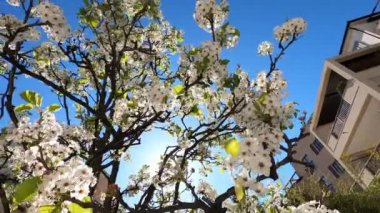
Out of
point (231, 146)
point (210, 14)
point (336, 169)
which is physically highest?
point (336, 169)

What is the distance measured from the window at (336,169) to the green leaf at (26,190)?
29.7 meters

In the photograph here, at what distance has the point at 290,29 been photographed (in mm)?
9578

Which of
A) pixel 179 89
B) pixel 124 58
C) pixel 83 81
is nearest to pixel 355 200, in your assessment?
pixel 124 58

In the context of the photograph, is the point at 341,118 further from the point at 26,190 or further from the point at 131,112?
the point at 26,190

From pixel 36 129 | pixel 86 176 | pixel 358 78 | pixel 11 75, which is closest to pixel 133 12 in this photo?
pixel 11 75

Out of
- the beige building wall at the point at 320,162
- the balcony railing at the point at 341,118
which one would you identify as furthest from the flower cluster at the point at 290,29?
the beige building wall at the point at 320,162

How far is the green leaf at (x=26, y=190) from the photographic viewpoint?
380 cm

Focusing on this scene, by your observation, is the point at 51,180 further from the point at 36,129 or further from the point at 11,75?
the point at 11,75

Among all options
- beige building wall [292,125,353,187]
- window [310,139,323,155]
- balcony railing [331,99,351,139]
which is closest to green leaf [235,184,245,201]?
balcony railing [331,99,351,139]

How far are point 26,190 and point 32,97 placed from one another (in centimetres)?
427

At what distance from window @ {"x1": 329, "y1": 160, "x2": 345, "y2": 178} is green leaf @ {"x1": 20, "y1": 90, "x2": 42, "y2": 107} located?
27.2 metres

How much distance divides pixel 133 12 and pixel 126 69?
6.61ft

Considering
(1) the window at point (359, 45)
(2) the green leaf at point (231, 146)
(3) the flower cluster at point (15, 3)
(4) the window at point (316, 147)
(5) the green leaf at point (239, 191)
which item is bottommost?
(2) the green leaf at point (231, 146)

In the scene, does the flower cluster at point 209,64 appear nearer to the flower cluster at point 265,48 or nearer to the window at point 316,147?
the flower cluster at point 265,48
